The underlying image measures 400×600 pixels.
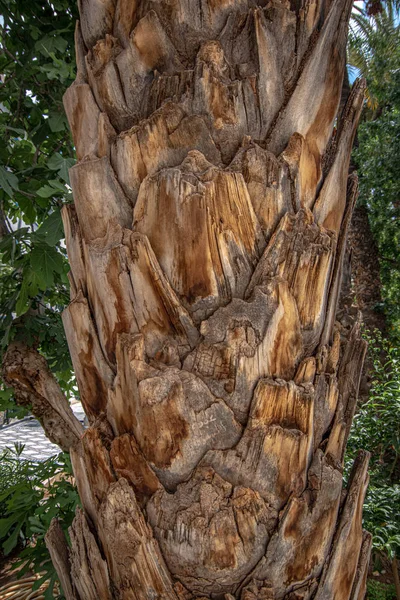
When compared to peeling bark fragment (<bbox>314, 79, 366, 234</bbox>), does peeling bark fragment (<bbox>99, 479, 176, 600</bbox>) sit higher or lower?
lower

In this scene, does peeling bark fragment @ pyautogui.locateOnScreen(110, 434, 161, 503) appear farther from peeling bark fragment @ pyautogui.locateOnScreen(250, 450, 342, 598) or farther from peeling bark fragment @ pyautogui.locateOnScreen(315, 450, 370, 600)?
peeling bark fragment @ pyautogui.locateOnScreen(315, 450, 370, 600)

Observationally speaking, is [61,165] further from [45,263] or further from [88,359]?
[88,359]

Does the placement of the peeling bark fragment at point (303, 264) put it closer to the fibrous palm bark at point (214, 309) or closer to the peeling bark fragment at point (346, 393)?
the fibrous palm bark at point (214, 309)

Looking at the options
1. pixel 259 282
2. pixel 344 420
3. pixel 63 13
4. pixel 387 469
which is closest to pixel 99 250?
pixel 259 282

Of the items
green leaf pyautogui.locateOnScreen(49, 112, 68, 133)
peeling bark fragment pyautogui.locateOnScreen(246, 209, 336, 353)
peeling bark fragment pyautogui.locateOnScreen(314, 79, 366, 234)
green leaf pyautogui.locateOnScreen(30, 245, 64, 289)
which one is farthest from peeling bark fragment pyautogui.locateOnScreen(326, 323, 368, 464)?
green leaf pyautogui.locateOnScreen(49, 112, 68, 133)

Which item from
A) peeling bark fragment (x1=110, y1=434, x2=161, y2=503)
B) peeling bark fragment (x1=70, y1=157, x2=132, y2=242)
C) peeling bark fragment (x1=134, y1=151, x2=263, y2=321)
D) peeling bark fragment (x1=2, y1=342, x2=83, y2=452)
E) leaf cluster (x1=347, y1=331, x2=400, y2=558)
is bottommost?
leaf cluster (x1=347, y1=331, x2=400, y2=558)

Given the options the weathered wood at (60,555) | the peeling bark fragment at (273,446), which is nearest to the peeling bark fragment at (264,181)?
the peeling bark fragment at (273,446)

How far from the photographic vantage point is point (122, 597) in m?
0.71

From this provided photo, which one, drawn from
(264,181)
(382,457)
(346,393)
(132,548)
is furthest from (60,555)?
(382,457)

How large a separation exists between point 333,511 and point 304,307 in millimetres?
318

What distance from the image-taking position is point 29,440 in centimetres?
780

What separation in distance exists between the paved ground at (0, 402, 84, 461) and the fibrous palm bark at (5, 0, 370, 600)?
6.15 meters

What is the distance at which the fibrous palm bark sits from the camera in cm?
67

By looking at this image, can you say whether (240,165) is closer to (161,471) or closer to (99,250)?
(99,250)
